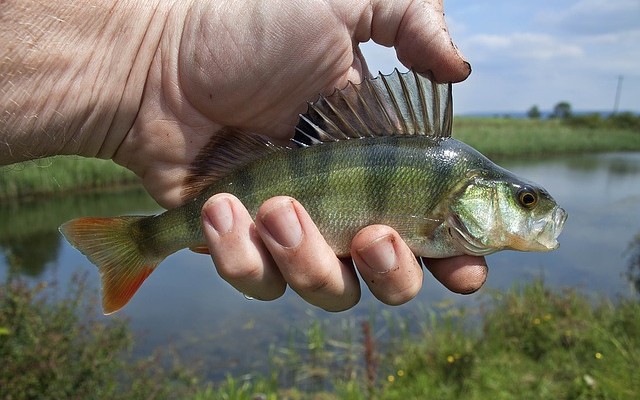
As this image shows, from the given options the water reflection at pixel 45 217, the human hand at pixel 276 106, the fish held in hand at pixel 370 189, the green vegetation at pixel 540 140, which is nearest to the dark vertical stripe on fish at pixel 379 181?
the fish held in hand at pixel 370 189

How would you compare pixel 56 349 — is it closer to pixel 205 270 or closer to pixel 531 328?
pixel 531 328

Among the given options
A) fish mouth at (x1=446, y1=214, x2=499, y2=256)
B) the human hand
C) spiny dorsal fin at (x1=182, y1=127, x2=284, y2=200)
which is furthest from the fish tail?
fish mouth at (x1=446, y1=214, x2=499, y2=256)

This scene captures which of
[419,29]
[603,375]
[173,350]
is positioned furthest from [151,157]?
[173,350]

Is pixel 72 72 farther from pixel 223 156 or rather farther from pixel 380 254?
pixel 380 254

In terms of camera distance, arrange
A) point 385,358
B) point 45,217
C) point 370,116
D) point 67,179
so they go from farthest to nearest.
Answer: point 67,179 < point 45,217 < point 385,358 < point 370,116

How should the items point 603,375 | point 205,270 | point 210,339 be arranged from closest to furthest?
point 603,375 → point 210,339 → point 205,270

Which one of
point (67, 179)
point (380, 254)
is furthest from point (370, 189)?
point (67, 179)
